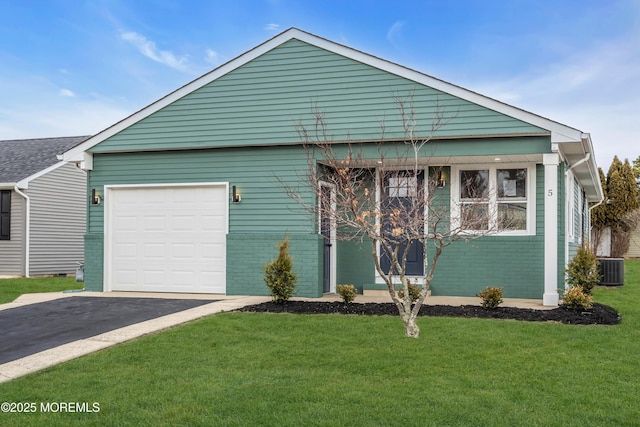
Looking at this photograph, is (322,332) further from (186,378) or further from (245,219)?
(245,219)

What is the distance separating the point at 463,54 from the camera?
1565 centimetres

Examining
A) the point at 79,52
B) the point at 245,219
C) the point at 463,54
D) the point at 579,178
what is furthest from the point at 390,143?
the point at 79,52

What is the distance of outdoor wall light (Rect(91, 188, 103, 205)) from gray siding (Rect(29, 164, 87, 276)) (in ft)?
24.2

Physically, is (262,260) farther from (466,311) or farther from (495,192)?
(495,192)

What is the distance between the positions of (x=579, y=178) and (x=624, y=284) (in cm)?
321

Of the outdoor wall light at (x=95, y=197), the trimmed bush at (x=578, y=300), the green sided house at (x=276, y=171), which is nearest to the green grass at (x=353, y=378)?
the trimmed bush at (x=578, y=300)

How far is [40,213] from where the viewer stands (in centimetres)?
1886

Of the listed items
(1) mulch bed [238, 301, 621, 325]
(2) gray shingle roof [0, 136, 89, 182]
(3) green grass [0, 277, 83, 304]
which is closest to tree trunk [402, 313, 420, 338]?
(1) mulch bed [238, 301, 621, 325]

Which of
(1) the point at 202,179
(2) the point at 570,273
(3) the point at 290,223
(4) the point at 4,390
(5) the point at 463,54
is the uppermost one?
(5) the point at 463,54

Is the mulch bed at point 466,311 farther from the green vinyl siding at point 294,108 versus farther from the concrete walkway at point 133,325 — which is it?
the green vinyl siding at point 294,108

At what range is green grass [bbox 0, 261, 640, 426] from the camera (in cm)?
431

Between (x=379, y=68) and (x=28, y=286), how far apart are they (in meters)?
10.6

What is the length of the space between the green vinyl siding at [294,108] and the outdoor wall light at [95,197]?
88cm

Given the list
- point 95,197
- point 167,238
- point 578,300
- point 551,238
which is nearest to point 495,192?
point 551,238
